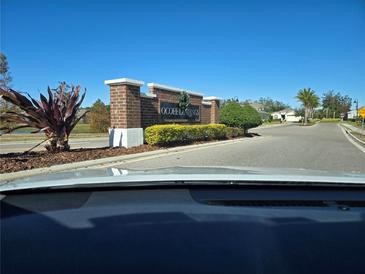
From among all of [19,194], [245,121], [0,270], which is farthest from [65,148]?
[245,121]

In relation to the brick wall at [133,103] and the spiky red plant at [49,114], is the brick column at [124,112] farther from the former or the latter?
the spiky red plant at [49,114]

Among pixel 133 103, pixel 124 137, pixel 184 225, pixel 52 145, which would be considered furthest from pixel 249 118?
pixel 184 225

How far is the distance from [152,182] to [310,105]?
3699 inches

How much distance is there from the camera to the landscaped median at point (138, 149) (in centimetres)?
835

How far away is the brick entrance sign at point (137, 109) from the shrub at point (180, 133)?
0.63 meters

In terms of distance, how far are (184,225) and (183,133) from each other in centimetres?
1334

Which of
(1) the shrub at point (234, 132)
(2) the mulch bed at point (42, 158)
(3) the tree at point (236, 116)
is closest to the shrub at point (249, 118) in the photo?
(3) the tree at point (236, 116)

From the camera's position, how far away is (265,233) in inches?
73.7

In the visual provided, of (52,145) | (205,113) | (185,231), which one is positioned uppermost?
(205,113)

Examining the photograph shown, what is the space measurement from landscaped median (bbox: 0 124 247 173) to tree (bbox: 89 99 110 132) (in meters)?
20.7

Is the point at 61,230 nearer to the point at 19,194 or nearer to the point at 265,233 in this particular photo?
the point at 19,194

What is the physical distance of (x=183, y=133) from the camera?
15242 mm

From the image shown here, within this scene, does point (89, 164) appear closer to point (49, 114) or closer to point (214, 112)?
point (49, 114)

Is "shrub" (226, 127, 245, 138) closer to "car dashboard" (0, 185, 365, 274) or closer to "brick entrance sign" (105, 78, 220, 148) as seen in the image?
"brick entrance sign" (105, 78, 220, 148)
